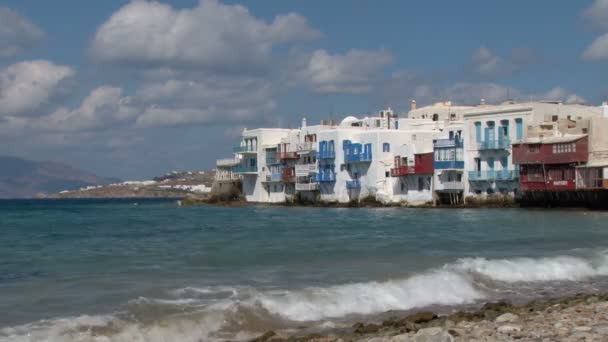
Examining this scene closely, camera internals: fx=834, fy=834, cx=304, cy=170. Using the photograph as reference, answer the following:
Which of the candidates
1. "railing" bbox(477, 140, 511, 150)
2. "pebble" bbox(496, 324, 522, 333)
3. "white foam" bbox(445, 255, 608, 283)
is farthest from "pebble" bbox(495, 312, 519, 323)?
"railing" bbox(477, 140, 511, 150)

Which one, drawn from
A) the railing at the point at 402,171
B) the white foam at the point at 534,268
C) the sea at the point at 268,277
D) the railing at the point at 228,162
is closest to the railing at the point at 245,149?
the railing at the point at 228,162

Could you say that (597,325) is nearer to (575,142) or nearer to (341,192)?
(575,142)

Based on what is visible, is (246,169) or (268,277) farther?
(246,169)

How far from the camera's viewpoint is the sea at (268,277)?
650 inches

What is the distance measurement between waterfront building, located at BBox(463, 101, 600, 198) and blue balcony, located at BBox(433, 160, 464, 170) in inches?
24.6

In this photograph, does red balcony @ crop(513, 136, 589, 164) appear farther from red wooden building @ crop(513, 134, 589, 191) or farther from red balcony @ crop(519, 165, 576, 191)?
red balcony @ crop(519, 165, 576, 191)

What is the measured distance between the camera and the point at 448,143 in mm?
66625

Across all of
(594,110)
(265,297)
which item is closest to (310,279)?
(265,297)

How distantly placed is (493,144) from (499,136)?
0.75m

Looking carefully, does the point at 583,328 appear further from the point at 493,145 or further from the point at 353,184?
the point at 353,184

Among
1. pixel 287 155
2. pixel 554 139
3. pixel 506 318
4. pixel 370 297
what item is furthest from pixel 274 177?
pixel 506 318

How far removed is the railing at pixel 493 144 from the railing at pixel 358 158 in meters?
11.2

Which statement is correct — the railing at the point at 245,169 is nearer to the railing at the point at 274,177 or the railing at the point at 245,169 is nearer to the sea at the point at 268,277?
the railing at the point at 274,177

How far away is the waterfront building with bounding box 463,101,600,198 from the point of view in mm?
62062
